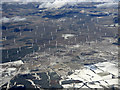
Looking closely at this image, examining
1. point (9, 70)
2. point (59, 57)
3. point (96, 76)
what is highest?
point (59, 57)

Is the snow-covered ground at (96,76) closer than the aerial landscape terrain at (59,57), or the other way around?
the snow-covered ground at (96,76)

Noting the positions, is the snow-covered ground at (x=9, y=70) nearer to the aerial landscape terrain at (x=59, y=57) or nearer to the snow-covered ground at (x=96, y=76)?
the aerial landscape terrain at (x=59, y=57)

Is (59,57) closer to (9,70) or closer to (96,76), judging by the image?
(9,70)

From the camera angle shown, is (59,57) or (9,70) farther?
(59,57)

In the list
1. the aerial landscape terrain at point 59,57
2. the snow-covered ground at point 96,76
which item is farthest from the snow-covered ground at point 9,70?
the snow-covered ground at point 96,76

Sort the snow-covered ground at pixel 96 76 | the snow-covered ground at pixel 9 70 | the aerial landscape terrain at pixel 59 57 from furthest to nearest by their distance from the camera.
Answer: the snow-covered ground at pixel 9 70
the aerial landscape terrain at pixel 59 57
the snow-covered ground at pixel 96 76

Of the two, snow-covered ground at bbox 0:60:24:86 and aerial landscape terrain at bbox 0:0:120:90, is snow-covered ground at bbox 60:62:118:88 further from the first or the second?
snow-covered ground at bbox 0:60:24:86

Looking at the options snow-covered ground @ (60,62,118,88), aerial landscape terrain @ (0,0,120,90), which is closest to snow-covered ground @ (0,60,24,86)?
aerial landscape terrain @ (0,0,120,90)

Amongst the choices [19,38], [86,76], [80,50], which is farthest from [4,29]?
[86,76]

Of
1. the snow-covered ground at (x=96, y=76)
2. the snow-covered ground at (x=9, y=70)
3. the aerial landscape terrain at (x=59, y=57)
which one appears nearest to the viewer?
the snow-covered ground at (x=96, y=76)

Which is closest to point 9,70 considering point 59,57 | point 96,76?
point 59,57

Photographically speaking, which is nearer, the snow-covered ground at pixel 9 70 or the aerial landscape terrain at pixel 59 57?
the aerial landscape terrain at pixel 59 57

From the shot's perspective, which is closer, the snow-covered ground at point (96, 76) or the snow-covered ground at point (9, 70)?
the snow-covered ground at point (96, 76)
